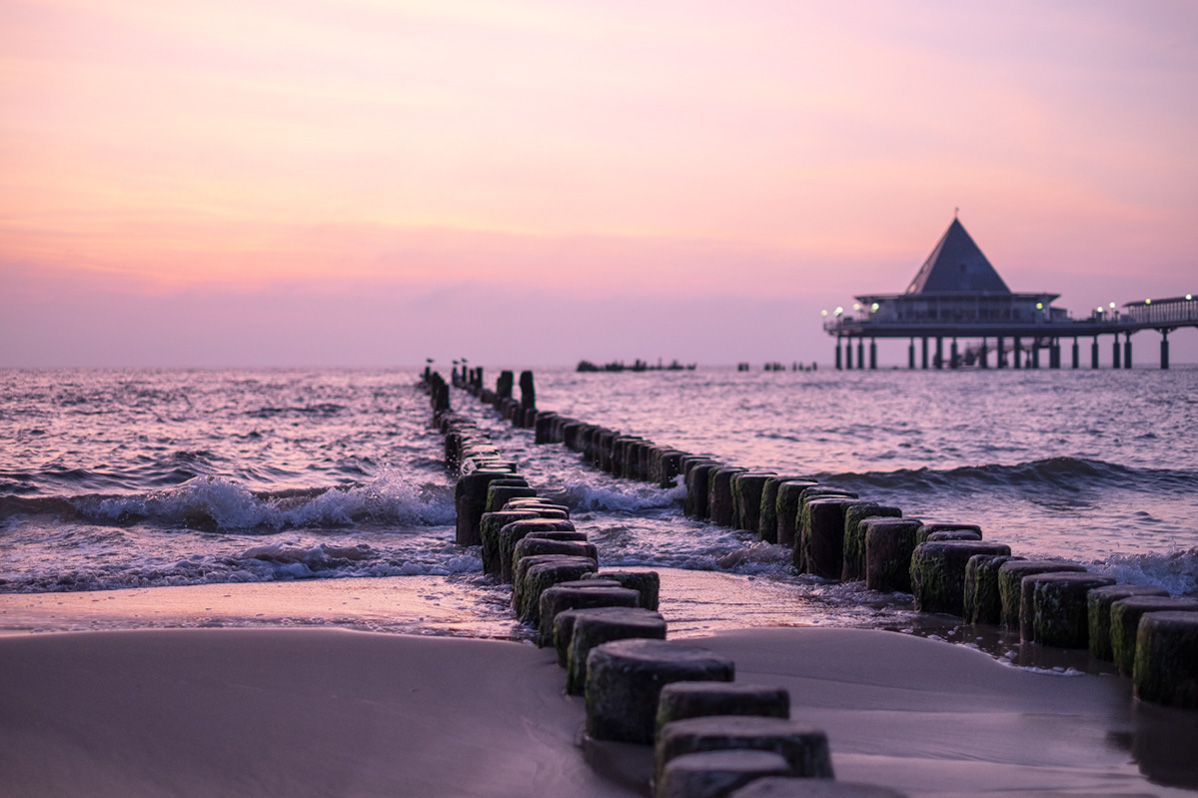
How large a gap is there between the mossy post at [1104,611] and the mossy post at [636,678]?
2.20 m

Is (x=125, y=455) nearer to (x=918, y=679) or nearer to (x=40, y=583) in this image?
(x=40, y=583)

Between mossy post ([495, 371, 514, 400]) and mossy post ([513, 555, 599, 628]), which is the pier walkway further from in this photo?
mossy post ([513, 555, 599, 628])

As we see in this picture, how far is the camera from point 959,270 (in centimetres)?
8762

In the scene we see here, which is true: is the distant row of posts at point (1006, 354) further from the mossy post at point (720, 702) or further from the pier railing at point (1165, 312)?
the mossy post at point (720, 702)

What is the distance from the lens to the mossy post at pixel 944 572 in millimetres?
5508

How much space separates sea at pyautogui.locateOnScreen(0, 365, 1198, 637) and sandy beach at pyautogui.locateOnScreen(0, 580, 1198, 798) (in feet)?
2.80

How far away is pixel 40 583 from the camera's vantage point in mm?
6270

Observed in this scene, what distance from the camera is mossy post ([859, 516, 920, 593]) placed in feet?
20.0

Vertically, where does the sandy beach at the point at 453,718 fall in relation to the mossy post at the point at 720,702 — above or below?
below

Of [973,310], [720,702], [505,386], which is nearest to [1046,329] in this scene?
[973,310]

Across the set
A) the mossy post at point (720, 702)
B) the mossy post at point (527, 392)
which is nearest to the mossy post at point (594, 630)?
the mossy post at point (720, 702)

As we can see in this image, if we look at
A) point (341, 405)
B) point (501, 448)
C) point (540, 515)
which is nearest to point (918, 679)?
point (540, 515)

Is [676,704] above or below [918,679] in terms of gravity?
above

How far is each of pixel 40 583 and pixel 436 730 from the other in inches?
154
